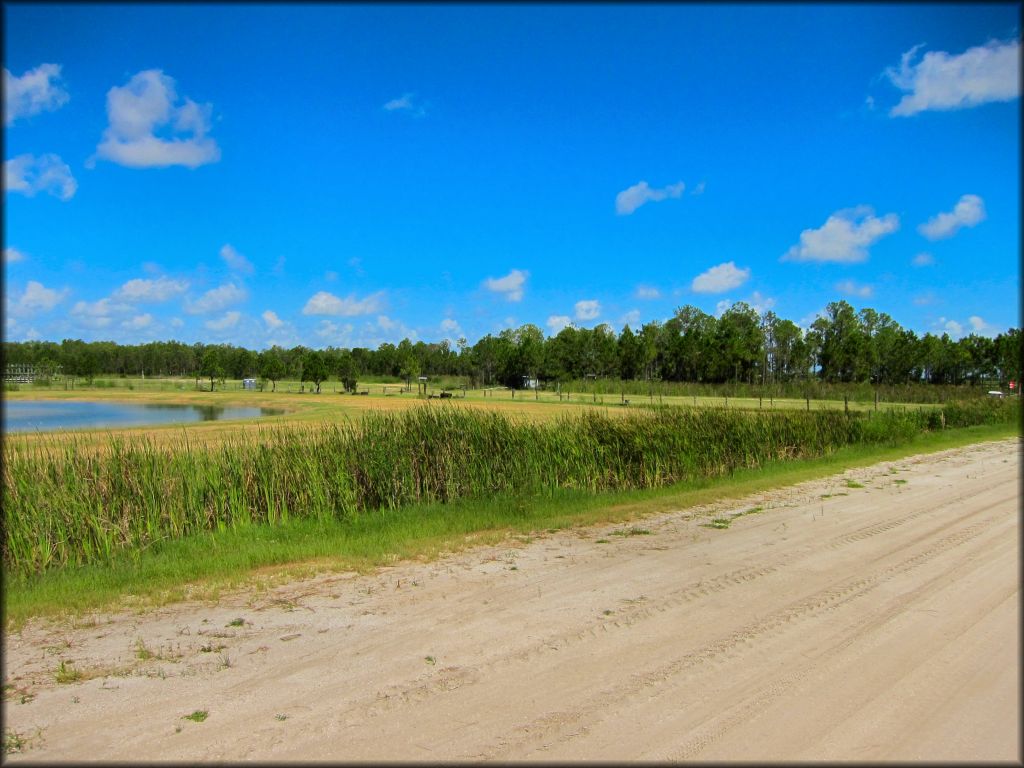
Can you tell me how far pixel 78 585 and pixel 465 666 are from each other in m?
4.84

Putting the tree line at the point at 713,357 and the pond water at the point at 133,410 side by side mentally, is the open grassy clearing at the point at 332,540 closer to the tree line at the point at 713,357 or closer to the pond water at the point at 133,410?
the pond water at the point at 133,410

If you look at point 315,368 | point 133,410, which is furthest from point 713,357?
point 133,410

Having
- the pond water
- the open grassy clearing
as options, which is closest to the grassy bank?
the open grassy clearing

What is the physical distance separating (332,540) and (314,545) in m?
0.40

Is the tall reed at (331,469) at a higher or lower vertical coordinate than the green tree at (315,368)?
lower

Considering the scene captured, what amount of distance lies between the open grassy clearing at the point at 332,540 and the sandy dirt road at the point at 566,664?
700mm

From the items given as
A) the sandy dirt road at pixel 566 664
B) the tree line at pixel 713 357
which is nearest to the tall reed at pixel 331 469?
the sandy dirt road at pixel 566 664

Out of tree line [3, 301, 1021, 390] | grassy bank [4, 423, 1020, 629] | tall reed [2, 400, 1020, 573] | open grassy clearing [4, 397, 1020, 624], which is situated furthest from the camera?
tree line [3, 301, 1021, 390]

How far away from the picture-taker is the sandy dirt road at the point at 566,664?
11.7 ft

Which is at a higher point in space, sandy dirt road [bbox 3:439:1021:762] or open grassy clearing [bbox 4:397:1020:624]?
sandy dirt road [bbox 3:439:1021:762]

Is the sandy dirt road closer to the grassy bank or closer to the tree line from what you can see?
the grassy bank

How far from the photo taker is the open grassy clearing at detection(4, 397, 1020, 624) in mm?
6762

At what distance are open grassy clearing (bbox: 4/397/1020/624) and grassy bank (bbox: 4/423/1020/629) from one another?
14mm

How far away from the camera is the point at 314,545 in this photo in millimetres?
8477
